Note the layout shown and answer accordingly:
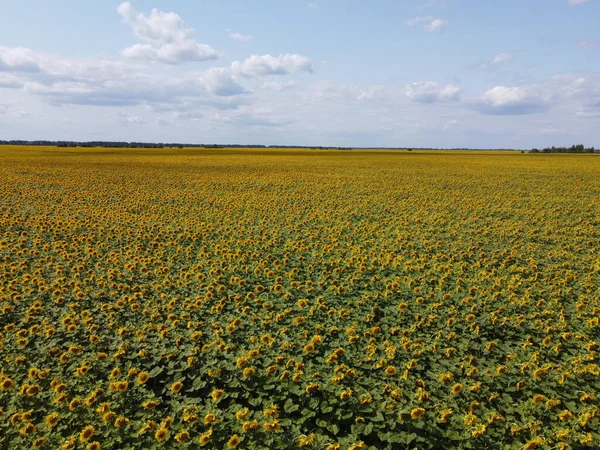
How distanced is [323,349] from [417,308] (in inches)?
95.2

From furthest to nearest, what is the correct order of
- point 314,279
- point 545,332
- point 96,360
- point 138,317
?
1. point 314,279
2. point 138,317
3. point 545,332
4. point 96,360

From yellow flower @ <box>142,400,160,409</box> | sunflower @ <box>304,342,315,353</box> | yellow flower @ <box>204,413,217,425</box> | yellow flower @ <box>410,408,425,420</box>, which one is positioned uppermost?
sunflower @ <box>304,342,315,353</box>

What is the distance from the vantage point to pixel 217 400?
475cm

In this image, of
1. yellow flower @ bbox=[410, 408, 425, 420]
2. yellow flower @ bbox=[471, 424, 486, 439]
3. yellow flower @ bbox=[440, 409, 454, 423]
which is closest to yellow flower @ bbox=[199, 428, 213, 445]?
yellow flower @ bbox=[410, 408, 425, 420]

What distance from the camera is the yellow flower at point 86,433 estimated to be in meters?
4.10

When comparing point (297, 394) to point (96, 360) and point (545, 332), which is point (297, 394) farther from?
point (545, 332)

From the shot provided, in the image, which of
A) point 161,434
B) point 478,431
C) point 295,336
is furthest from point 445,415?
point 161,434

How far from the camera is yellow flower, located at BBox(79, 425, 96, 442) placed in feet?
13.4

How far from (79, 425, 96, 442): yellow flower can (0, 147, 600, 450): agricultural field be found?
0.11 metres

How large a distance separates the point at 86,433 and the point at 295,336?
3.15 m

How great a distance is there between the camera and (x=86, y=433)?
415 centimetres

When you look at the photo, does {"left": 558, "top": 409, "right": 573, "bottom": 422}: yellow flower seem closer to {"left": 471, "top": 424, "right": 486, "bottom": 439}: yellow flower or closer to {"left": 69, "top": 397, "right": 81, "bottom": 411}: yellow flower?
{"left": 471, "top": 424, "right": 486, "bottom": 439}: yellow flower

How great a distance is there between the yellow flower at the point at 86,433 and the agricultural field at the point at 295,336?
0.11m

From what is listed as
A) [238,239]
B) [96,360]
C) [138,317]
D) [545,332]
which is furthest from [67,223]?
[545,332]
